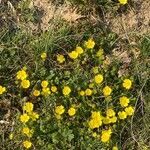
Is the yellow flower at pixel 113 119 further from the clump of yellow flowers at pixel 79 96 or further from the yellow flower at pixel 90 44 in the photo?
the yellow flower at pixel 90 44

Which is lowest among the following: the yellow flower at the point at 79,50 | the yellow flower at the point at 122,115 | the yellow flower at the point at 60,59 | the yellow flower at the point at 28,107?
the yellow flower at the point at 122,115

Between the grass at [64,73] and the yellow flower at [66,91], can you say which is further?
the yellow flower at [66,91]

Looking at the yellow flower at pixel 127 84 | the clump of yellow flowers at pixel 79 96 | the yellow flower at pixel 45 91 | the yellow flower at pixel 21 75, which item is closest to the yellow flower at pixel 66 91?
the clump of yellow flowers at pixel 79 96

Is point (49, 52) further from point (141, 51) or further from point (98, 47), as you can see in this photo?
point (141, 51)

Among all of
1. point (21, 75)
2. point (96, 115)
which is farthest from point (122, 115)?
point (21, 75)

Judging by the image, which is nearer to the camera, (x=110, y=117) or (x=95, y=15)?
(x=110, y=117)

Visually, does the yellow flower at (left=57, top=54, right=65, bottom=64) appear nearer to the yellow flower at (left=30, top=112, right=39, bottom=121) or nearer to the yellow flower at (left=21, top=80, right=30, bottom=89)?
the yellow flower at (left=21, top=80, right=30, bottom=89)

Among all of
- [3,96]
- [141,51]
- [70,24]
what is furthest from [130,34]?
[3,96]

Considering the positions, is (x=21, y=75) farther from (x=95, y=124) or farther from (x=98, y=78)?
(x=95, y=124)
